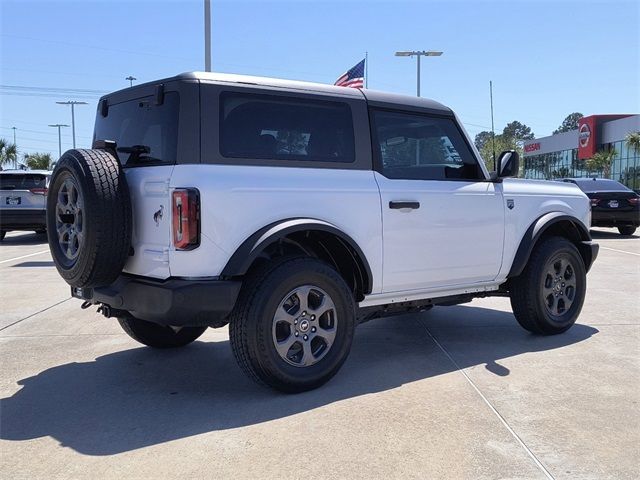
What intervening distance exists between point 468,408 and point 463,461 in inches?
29.0

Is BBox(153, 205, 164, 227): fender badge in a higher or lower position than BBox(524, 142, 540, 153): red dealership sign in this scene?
lower

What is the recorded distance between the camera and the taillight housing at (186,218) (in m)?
3.48

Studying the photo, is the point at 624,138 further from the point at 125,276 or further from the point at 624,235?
the point at 125,276

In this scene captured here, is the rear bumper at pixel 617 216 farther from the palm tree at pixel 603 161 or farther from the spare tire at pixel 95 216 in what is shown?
the palm tree at pixel 603 161

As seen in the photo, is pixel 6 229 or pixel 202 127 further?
pixel 6 229

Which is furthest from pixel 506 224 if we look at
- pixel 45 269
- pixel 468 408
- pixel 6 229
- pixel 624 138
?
pixel 624 138

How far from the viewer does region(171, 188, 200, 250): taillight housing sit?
3477 millimetres

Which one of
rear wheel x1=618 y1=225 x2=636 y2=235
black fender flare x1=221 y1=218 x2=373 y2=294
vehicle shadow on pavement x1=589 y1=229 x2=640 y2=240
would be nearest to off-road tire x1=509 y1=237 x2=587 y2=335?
black fender flare x1=221 y1=218 x2=373 y2=294

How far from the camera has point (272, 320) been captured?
3764mm

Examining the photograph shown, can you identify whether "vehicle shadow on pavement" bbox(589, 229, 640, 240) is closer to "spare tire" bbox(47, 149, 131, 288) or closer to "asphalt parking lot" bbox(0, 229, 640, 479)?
"asphalt parking lot" bbox(0, 229, 640, 479)

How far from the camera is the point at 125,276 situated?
3908mm

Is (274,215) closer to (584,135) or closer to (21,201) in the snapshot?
(21,201)

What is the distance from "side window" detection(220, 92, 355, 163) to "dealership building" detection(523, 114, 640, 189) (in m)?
47.6

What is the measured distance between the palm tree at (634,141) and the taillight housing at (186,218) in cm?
4782
